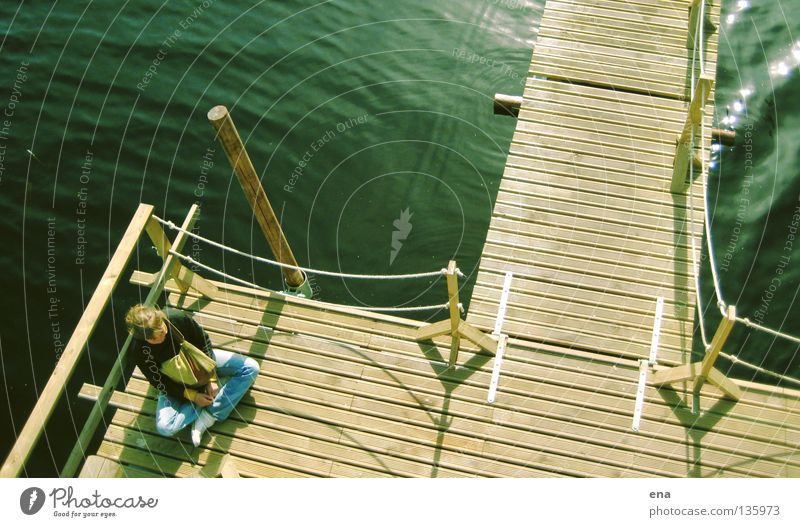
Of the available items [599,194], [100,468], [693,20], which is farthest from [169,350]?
[693,20]

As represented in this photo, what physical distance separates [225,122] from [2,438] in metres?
4.12

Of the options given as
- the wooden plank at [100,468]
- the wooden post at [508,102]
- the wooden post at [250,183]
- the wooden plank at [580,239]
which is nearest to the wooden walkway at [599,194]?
the wooden plank at [580,239]

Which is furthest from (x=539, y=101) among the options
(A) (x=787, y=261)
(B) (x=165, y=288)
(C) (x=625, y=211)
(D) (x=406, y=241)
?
(B) (x=165, y=288)

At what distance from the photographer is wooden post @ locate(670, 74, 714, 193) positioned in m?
6.02

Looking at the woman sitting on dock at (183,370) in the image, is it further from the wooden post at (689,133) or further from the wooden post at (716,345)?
the wooden post at (689,133)

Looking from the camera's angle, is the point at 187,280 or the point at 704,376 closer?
the point at 704,376

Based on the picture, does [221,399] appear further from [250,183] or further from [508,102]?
[508,102]

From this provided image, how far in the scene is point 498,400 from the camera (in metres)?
5.62

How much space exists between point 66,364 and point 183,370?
785 mm

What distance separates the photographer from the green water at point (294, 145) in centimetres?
771

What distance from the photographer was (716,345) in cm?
504

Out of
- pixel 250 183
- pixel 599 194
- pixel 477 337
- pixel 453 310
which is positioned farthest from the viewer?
pixel 599 194

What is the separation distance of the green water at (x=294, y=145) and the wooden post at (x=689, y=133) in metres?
1.57

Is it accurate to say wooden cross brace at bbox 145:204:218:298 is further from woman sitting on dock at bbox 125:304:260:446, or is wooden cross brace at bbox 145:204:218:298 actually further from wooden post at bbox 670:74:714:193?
wooden post at bbox 670:74:714:193
